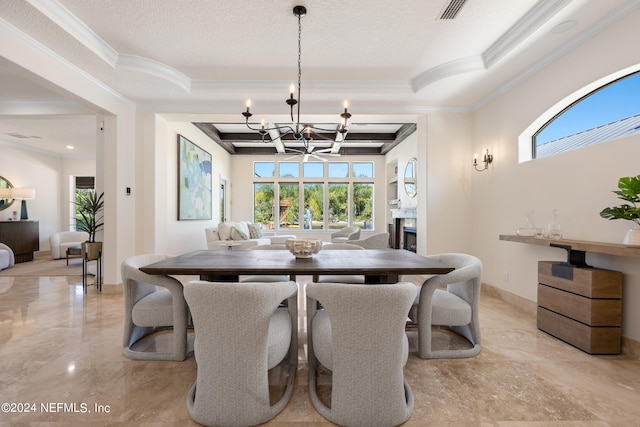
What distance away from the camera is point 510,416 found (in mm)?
1628

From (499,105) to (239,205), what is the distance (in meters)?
7.07

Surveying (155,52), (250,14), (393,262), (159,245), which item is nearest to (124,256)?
(159,245)

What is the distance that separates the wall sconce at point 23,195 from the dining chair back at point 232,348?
8.14 metres

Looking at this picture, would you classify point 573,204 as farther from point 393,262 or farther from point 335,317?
point 335,317

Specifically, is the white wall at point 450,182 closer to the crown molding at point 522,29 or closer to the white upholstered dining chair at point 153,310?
the crown molding at point 522,29

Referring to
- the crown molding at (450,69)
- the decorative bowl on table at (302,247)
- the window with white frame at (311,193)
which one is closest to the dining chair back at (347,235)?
the window with white frame at (311,193)

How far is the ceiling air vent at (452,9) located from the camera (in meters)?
2.50

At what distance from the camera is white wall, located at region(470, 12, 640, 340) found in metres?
2.37

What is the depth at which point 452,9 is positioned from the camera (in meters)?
2.58

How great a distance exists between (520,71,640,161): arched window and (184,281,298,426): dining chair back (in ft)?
9.99

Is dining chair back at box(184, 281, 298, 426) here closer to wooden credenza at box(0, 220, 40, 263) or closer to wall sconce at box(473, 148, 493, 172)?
wall sconce at box(473, 148, 493, 172)

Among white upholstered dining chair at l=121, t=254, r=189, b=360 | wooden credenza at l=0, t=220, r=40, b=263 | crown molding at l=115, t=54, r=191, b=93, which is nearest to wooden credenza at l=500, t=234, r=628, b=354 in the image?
white upholstered dining chair at l=121, t=254, r=189, b=360

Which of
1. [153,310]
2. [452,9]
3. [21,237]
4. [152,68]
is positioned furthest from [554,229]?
[21,237]

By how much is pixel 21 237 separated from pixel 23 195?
0.98 metres
